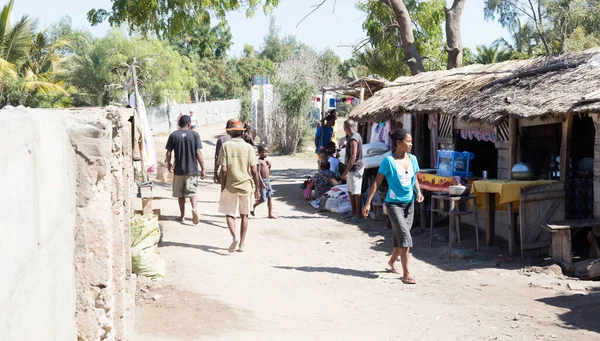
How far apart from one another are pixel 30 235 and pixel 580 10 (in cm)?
3460

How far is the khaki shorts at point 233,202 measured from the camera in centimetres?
984

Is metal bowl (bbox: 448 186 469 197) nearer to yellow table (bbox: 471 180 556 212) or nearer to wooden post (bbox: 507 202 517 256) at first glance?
yellow table (bbox: 471 180 556 212)

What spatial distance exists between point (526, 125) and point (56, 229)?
861 centimetres

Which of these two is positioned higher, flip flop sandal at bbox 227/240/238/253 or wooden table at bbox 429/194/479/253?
wooden table at bbox 429/194/479/253

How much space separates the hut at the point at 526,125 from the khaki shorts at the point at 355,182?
1671 millimetres

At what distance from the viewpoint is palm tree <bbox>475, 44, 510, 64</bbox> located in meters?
41.5

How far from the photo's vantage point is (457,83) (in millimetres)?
13172

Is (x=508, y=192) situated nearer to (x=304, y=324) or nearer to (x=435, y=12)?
(x=304, y=324)

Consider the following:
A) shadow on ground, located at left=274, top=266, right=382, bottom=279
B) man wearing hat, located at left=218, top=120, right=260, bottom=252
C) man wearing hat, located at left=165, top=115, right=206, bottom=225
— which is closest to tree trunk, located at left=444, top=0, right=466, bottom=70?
man wearing hat, located at left=165, top=115, right=206, bottom=225

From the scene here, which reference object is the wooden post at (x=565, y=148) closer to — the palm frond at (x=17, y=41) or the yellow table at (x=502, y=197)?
the yellow table at (x=502, y=197)

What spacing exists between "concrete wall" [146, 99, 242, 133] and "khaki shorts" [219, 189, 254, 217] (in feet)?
87.2

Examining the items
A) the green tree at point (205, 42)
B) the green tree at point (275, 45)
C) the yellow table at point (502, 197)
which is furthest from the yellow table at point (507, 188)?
the green tree at point (275, 45)

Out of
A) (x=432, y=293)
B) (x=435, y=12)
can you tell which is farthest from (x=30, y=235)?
(x=435, y=12)

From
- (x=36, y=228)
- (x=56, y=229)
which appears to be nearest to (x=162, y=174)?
(x=56, y=229)
